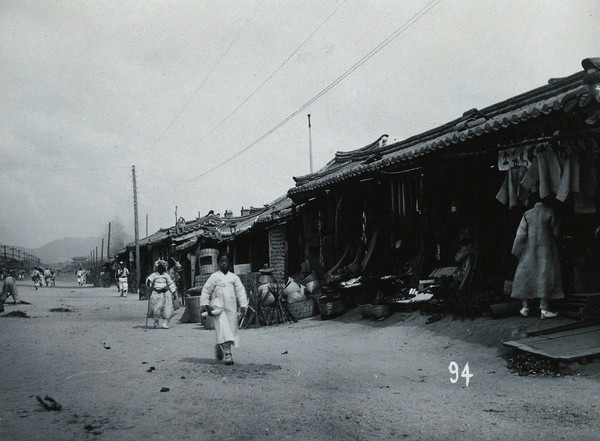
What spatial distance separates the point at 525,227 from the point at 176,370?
6205 millimetres

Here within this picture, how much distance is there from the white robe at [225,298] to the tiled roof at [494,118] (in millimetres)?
4683

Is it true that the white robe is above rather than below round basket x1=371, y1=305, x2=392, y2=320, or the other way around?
above

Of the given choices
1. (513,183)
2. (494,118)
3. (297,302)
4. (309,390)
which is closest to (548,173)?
(513,183)

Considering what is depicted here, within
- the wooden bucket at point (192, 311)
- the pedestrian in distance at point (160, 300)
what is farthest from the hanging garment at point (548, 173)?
the wooden bucket at point (192, 311)

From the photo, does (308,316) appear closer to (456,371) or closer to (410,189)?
(410,189)

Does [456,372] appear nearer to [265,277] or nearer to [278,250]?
[265,277]

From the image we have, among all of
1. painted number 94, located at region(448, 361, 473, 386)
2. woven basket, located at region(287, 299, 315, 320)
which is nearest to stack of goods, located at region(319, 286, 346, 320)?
woven basket, located at region(287, 299, 315, 320)

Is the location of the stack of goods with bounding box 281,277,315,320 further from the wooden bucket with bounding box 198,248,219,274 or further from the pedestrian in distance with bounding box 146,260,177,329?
the wooden bucket with bounding box 198,248,219,274

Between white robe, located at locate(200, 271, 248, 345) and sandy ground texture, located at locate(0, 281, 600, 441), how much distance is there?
0.65 metres

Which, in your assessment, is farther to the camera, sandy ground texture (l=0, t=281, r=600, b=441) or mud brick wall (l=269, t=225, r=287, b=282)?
mud brick wall (l=269, t=225, r=287, b=282)

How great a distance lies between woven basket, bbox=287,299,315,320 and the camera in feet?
46.3

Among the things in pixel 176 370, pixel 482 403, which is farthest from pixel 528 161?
pixel 176 370

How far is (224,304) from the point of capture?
8.91m

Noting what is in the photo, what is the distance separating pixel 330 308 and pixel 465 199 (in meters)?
4.72
